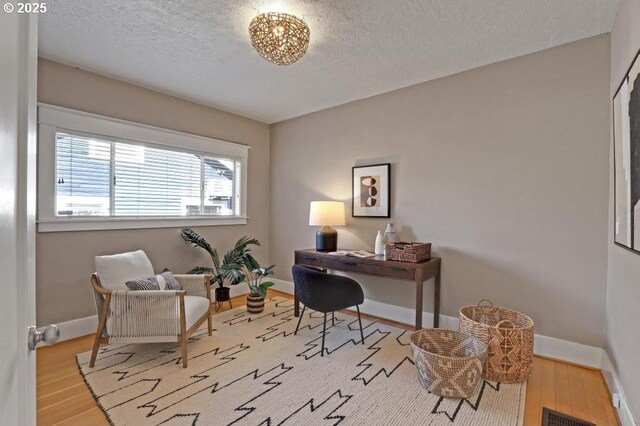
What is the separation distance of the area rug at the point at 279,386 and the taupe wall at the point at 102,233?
72 centimetres

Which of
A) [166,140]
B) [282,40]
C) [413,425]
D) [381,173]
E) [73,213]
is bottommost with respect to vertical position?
[413,425]

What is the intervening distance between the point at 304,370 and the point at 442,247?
5.74ft

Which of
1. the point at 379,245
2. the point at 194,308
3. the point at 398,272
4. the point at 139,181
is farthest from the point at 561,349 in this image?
the point at 139,181

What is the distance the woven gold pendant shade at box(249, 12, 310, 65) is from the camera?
Answer: 205 cm

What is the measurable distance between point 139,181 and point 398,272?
2.87 meters

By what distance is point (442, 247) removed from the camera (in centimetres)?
314

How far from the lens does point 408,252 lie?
2.92 metres

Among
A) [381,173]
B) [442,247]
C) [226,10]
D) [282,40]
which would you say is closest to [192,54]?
[226,10]

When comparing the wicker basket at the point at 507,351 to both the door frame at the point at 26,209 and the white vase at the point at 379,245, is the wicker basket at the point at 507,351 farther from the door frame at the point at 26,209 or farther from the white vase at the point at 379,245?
the door frame at the point at 26,209

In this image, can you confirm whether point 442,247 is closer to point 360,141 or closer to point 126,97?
point 360,141

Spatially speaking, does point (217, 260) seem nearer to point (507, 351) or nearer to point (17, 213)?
point (507, 351)

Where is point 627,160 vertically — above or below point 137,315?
above

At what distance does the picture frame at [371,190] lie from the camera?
11.6ft

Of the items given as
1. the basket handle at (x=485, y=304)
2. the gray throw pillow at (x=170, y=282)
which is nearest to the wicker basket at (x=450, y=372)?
the basket handle at (x=485, y=304)
